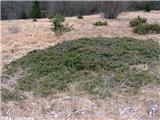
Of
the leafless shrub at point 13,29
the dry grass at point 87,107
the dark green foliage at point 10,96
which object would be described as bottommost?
the dry grass at point 87,107

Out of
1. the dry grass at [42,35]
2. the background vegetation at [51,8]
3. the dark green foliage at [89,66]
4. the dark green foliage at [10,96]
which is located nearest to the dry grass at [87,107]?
the dark green foliage at [10,96]

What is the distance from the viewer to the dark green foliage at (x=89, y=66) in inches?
259

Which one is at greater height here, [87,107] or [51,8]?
[51,8]

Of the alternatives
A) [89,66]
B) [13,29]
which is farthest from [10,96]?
[13,29]

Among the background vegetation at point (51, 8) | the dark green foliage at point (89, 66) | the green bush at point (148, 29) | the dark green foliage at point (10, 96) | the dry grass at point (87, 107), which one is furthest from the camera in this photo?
the background vegetation at point (51, 8)

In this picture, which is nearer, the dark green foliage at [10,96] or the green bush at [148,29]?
the dark green foliage at [10,96]

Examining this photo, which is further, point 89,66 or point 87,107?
point 89,66

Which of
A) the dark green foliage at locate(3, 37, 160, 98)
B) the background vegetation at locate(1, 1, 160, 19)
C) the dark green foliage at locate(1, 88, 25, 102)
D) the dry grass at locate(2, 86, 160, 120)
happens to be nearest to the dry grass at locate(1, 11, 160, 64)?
the dark green foliage at locate(3, 37, 160, 98)

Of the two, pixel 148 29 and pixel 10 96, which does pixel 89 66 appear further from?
pixel 148 29

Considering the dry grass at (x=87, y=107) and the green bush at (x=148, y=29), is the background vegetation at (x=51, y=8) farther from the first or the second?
the dry grass at (x=87, y=107)

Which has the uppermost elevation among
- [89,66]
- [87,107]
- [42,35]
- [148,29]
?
[148,29]

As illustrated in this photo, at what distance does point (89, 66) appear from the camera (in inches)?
286

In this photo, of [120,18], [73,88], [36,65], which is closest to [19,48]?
[36,65]

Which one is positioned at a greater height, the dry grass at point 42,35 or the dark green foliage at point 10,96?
the dry grass at point 42,35
